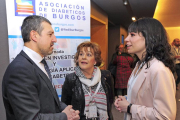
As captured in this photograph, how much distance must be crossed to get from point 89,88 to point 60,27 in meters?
1.02

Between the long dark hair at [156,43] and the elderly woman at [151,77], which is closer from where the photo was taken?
the elderly woman at [151,77]

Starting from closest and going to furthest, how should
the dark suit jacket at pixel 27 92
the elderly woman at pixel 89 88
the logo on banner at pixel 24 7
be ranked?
the dark suit jacket at pixel 27 92, the elderly woman at pixel 89 88, the logo on banner at pixel 24 7

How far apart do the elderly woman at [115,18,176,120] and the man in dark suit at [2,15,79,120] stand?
19.6 inches

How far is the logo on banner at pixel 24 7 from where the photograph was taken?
1.88 m

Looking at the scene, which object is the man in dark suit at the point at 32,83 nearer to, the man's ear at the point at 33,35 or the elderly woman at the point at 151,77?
the man's ear at the point at 33,35

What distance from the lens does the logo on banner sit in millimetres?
1878

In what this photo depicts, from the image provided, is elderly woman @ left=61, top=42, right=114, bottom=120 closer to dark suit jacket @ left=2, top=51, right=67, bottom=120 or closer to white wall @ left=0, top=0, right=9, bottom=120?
dark suit jacket @ left=2, top=51, right=67, bottom=120

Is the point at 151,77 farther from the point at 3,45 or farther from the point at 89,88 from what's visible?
the point at 3,45

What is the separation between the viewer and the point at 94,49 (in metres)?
1.85

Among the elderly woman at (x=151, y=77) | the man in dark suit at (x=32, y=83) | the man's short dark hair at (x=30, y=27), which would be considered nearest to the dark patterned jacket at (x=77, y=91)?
the man in dark suit at (x=32, y=83)

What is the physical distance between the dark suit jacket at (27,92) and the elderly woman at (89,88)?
0.61 m

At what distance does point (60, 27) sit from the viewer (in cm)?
215

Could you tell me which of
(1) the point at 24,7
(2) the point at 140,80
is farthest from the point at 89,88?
(1) the point at 24,7

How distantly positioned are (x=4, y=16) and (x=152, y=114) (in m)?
2.18
